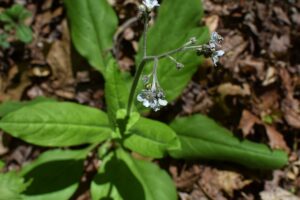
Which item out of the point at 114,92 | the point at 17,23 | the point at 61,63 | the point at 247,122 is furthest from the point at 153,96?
the point at 17,23

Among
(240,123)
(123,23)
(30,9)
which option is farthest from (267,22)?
(30,9)

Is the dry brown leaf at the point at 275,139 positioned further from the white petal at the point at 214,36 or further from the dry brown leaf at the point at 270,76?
the white petal at the point at 214,36

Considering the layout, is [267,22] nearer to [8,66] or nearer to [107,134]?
[107,134]

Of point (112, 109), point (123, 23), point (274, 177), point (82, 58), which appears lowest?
point (274, 177)

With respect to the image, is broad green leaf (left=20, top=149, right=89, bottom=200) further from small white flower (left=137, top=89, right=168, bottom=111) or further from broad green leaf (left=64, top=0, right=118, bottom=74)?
small white flower (left=137, top=89, right=168, bottom=111)

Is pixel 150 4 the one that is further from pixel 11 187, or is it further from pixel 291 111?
pixel 291 111

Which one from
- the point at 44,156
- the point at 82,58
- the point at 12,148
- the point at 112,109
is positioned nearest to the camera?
the point at 112,109

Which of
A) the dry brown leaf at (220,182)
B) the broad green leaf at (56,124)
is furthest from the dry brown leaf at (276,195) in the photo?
the broad green leaf at (56,124)
